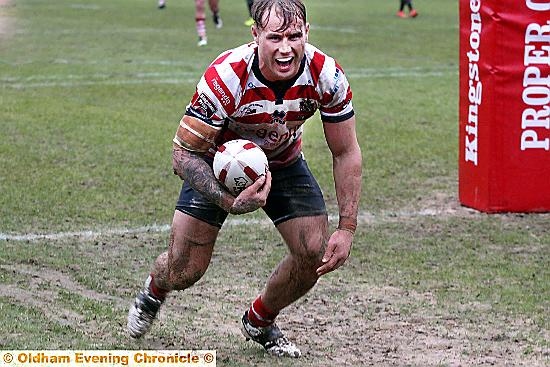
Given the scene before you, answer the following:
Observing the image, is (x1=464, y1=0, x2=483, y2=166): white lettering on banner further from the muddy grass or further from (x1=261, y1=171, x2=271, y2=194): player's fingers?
(x1=261, y1=171, x2=271, y2=194): player's fingers

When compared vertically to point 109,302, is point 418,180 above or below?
below

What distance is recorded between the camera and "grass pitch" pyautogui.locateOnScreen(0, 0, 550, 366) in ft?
20.4

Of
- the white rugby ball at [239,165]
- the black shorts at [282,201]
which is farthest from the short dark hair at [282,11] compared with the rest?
the black shorts at [282,201]

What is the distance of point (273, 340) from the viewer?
6020mm

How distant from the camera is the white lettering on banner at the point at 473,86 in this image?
359 inches

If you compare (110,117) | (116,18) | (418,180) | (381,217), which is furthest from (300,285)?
(116,18)

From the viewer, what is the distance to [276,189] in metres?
5.88

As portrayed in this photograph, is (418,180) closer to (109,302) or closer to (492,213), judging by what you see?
(492,213)

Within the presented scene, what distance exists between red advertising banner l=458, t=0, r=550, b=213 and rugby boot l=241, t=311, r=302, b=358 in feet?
12.3

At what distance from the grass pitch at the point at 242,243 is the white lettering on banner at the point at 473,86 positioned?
52cm

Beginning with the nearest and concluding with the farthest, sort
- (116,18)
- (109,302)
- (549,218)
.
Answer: (109,302) → (549,218) → (116,18)

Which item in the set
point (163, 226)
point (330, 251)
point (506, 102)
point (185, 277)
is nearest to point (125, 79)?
point (163, 226)

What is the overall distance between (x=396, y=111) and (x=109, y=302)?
797cm

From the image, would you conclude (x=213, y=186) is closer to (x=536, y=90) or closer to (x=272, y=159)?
(x=272, y=159)
